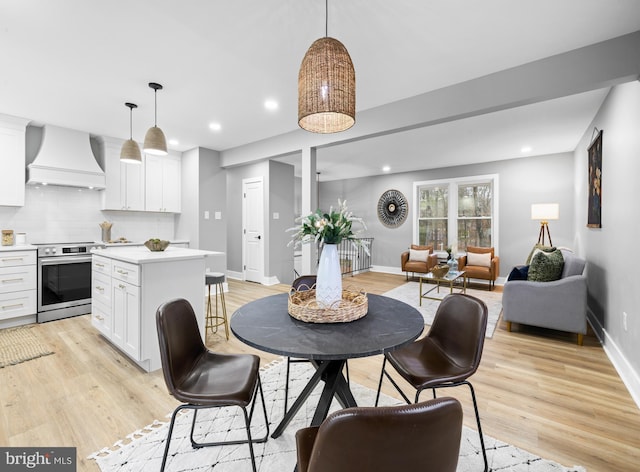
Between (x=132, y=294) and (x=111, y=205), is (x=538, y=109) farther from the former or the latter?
(x=111, y=205)

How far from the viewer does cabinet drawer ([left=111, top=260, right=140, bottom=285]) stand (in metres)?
2.42

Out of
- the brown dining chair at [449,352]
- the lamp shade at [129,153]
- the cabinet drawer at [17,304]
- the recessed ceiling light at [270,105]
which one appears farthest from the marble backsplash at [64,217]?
the brown dining chair at [449,352]

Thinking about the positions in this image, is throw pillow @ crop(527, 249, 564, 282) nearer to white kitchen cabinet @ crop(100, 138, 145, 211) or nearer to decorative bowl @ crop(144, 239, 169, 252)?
decorative bowl @ crop(144, 239, 169, 252)

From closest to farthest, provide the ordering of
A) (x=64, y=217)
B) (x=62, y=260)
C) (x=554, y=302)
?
1. (x=554, y=302)
2. (x=62, y=260)
3. (x=64, y=217)

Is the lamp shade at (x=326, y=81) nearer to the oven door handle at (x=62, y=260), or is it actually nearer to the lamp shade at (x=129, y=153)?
the lamp shade at (x=129, y=153)

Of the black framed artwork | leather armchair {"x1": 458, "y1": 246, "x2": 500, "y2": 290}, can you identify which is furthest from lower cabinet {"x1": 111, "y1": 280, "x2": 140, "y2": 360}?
leather armchair {"x1": 458, "y1": 246, "x2": 500, "y2": 290}

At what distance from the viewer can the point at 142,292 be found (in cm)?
241

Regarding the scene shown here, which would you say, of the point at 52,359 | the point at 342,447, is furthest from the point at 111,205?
the point at 342,447

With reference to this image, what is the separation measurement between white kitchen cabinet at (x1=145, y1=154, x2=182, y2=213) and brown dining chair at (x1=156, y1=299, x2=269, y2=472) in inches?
168

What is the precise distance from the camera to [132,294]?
Answer: 2486mm

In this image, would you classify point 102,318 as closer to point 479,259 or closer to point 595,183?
point 595,183

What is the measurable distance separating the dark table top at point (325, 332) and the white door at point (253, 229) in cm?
435

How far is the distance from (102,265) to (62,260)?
1.31 metres

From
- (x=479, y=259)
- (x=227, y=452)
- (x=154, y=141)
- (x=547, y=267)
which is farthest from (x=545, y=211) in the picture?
(x=154, y=141)
